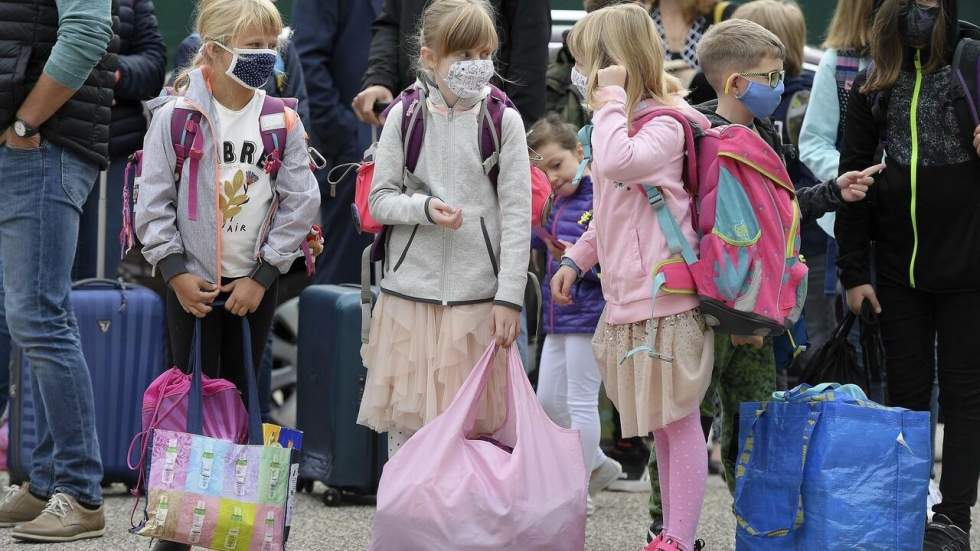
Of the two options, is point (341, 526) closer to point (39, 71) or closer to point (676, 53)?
point (39, 71)

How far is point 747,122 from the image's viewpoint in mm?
4633

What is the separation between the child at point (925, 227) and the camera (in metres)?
4.87

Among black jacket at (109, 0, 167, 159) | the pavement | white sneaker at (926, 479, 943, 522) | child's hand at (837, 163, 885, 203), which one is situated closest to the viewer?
child's hand at (837, 163, 885, 203)

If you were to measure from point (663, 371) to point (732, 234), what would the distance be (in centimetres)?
45

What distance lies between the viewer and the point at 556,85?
6.50 meters

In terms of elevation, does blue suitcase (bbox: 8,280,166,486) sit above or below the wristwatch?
below

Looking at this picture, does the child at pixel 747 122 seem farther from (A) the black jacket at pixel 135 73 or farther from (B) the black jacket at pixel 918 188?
(A) the black jacket at pixel 135 73

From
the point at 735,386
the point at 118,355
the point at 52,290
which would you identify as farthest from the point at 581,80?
the point at 118,355

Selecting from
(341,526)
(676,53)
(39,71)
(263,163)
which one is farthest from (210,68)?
(676,53)

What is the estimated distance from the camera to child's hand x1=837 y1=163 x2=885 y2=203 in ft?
15.7

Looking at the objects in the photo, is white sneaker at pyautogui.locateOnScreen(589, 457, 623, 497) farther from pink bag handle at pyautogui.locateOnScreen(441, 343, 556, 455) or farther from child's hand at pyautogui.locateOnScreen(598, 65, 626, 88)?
child's hand at pyautogui.locateOnScreen(598, 65, 626, 88)

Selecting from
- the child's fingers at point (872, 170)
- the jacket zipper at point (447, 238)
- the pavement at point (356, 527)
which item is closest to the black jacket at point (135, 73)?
the pavement at point (356, 527)

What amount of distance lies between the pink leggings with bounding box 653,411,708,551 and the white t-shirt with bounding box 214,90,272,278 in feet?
4.58

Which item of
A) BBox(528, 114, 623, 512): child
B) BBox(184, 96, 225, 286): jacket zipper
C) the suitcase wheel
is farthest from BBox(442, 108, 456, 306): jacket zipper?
the suitcase wheel
